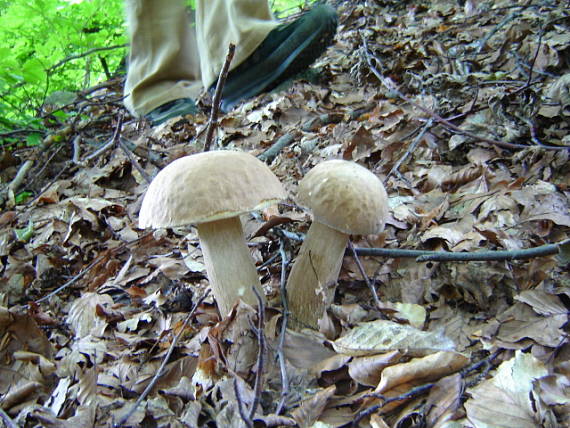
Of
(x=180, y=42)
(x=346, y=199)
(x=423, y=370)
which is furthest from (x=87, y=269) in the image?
(x=180, y=42)

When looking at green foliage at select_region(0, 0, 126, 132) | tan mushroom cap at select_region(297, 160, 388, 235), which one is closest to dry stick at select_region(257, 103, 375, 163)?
tan mushroom cap at select_region(297, 160, 388, 235)

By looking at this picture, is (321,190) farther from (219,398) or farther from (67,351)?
(67,351)

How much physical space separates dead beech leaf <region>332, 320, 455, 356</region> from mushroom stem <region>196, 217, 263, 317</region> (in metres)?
0.51

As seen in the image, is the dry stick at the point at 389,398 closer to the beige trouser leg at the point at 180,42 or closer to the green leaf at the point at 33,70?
the beige trouser leg at the point at 180,42

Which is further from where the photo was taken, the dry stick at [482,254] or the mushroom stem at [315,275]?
the mushroom stem at [315,275]

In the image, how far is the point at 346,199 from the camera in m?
1.69

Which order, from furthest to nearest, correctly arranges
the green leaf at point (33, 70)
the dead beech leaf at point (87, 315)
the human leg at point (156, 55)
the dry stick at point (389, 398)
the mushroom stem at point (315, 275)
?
the human leg at point (156, 55) → the green leaf at point (33, 70) → the dead beech leaf at point (87, 315) → the mushroom stem at point (315, 275) → the dry stick at point (389, 398)

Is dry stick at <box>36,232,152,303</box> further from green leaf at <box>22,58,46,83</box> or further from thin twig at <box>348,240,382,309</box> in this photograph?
green leaf at <box>22,58,46,83</box>

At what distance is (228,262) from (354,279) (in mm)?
817

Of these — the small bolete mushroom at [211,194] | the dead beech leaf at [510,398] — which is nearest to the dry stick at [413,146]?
the small bolete mushroom at [211,194]

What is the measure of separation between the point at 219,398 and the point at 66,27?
6046mm

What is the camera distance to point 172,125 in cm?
499

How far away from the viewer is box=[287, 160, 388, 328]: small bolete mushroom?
1697 millimetres

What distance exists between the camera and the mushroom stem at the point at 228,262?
70.1 inches
